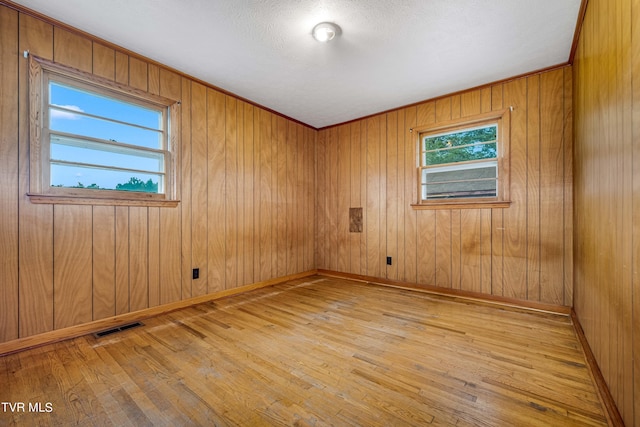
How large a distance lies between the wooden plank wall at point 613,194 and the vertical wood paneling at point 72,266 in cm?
343

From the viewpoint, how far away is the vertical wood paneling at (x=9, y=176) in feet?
6.43

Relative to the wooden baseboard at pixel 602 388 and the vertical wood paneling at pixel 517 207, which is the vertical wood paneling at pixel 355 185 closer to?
the vertical wood paneling at pixel 517 207

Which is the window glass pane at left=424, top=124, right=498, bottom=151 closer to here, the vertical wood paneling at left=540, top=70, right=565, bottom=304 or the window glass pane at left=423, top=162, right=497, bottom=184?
the window glass pane at left=423, top=162, right=497, bottom=184

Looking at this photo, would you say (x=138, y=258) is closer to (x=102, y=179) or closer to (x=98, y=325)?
(x=98, y=325)

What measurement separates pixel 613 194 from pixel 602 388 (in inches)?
41.3

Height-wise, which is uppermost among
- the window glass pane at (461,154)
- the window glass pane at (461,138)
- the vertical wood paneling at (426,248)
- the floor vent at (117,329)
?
the window glass pane at (461,138)

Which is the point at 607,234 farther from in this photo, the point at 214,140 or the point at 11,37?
the point at 11,37

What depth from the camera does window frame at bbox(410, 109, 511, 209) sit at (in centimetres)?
307

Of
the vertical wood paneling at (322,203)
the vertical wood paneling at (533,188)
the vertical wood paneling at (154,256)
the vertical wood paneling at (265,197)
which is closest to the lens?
the vertical wood paneling at (154,256)

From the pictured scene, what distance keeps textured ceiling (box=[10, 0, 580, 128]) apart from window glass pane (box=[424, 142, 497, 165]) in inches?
28.7

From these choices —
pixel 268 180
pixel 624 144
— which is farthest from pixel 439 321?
pixel 268 180

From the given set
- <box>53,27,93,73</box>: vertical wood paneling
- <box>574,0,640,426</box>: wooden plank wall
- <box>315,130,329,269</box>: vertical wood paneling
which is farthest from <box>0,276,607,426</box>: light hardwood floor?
<box>53,27,93,73</box>: vertical wood paneling

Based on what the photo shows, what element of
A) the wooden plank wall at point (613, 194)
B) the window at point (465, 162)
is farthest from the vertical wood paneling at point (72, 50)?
the window at point (465, 162)

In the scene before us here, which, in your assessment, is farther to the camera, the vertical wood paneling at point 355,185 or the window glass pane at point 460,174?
the vertical wood paneling at point 355,185
